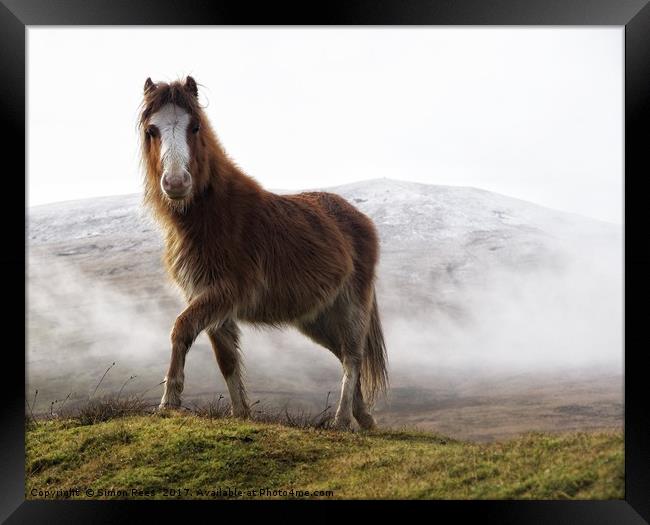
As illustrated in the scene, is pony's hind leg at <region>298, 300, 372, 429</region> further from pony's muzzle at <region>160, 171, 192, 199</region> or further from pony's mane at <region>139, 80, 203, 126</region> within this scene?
pony's mane at <region>139, 80, 203, 126</region>

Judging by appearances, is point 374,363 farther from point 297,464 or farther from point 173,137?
point 173,137

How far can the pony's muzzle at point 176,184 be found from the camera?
5.93 metres

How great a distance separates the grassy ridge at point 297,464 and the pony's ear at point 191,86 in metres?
2.79

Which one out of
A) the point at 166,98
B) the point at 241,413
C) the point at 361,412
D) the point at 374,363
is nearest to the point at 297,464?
the point at 241,413

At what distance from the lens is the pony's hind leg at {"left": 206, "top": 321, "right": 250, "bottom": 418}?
6969 mm

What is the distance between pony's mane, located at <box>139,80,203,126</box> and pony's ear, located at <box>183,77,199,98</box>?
4cm

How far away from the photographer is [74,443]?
6199 mm

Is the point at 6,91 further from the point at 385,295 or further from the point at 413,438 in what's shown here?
the point at 413,438

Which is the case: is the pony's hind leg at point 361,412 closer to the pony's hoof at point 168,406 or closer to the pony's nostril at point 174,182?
the pony's hoof at point 168,406

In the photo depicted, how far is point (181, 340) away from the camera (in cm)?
612

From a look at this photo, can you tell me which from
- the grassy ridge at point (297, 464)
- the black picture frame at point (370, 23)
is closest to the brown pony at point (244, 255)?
the grassy ridge at point (297, 464)

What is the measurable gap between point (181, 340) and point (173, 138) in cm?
168

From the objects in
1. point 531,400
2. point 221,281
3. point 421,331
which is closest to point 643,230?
point 531,400

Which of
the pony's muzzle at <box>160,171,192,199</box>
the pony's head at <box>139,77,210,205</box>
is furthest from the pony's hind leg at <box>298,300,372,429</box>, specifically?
the pony's muzzle at <box>160,171,192,199</box>
